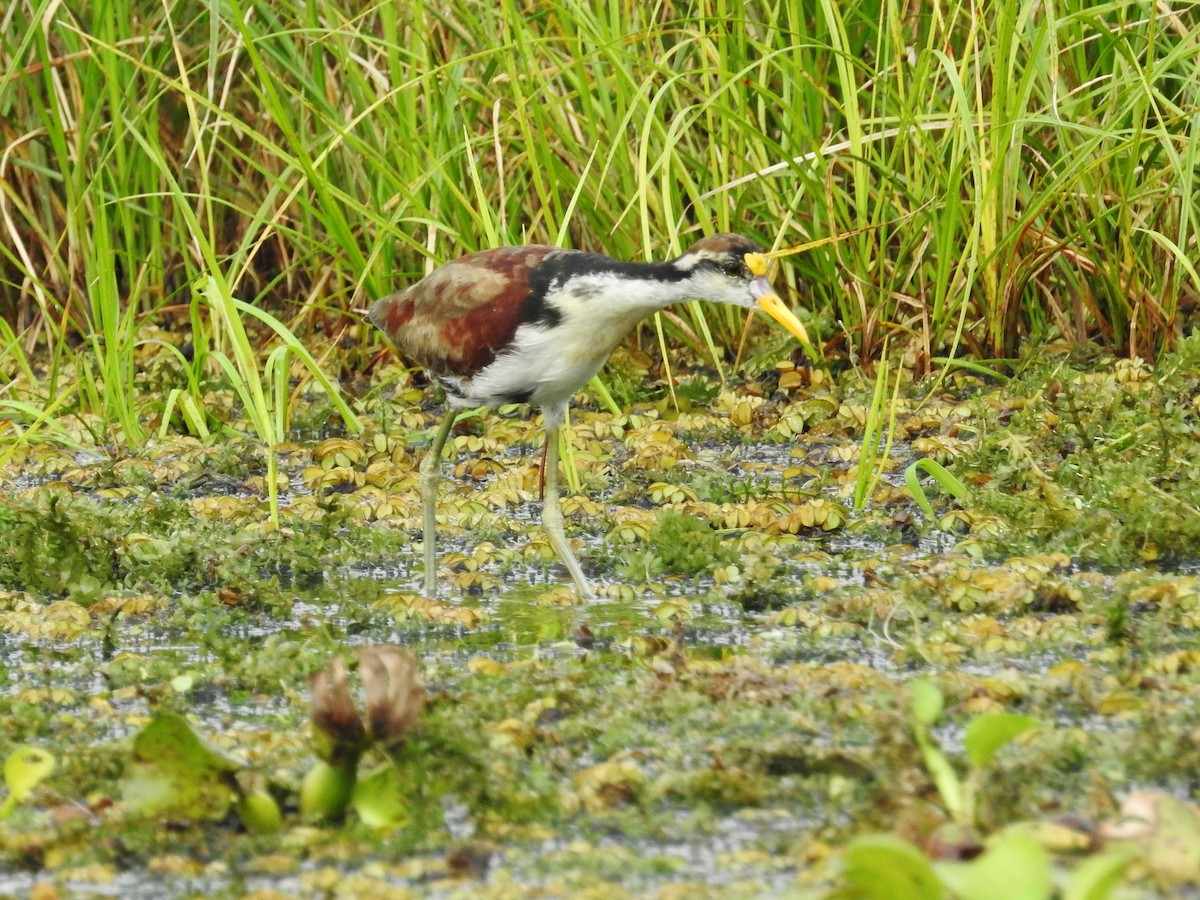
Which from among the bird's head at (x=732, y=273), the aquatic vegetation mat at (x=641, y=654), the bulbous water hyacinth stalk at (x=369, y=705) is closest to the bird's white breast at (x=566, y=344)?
the bird's head at (x=732, y=273)

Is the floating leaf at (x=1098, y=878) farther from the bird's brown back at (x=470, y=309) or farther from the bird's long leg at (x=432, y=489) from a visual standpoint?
the bird's long leg at (x=432, y=489)

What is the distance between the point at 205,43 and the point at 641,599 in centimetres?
408

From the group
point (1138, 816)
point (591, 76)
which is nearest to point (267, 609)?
point (1138, 816)

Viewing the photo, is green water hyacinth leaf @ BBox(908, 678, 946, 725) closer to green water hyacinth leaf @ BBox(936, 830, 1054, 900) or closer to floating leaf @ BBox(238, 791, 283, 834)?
green water hyacinth leaf @ BBox(936, 830, 1054, 900)

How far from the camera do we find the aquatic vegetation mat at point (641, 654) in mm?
3197

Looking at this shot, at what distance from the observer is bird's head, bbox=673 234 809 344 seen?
4891 mm

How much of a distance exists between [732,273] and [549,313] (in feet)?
1.70

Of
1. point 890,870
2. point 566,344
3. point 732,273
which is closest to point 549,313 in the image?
point 566,344

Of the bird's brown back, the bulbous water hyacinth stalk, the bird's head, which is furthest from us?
the bird's brown back

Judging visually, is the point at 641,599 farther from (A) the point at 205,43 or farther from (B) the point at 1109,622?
(A) the point at 205,43

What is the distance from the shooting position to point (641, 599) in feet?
16.9

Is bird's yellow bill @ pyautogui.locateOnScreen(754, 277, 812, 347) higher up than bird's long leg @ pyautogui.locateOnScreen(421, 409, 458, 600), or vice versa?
bird's yellow bill @ pyautogui.locateOnScreen(754, 277, 812, 347)

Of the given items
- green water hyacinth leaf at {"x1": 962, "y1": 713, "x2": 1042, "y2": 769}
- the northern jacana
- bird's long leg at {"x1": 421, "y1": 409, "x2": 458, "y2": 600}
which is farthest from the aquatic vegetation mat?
the northern jacana

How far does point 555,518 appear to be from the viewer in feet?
17.7
